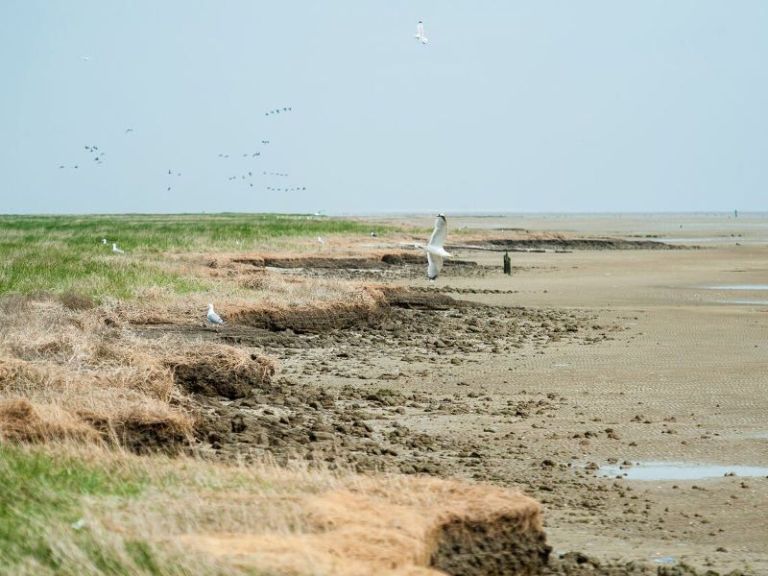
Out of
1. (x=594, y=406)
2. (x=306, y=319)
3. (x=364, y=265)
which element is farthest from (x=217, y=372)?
(x=364, y=265)

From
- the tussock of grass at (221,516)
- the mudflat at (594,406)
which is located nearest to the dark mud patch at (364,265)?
the mudflat at (594,406)

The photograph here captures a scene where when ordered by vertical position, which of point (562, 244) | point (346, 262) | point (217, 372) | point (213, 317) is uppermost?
point (213, 317)

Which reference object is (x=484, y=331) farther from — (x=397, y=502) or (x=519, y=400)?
(x=397, y=502)

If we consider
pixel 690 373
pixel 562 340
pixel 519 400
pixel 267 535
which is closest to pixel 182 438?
pixel 267 535

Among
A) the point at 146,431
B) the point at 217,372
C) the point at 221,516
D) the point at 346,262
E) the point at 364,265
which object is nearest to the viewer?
the point at 221,516

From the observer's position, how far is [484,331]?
2147cm

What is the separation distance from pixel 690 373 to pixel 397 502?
10.2 meters

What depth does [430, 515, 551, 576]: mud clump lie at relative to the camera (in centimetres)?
706

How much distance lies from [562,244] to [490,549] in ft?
189

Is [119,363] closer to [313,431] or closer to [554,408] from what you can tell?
[313,431]

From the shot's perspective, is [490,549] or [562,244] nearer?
[490,549]

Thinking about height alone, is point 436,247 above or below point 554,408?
above

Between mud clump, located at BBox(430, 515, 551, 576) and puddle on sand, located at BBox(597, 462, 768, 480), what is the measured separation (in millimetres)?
3124

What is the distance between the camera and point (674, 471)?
Answer: 10.8 meters
